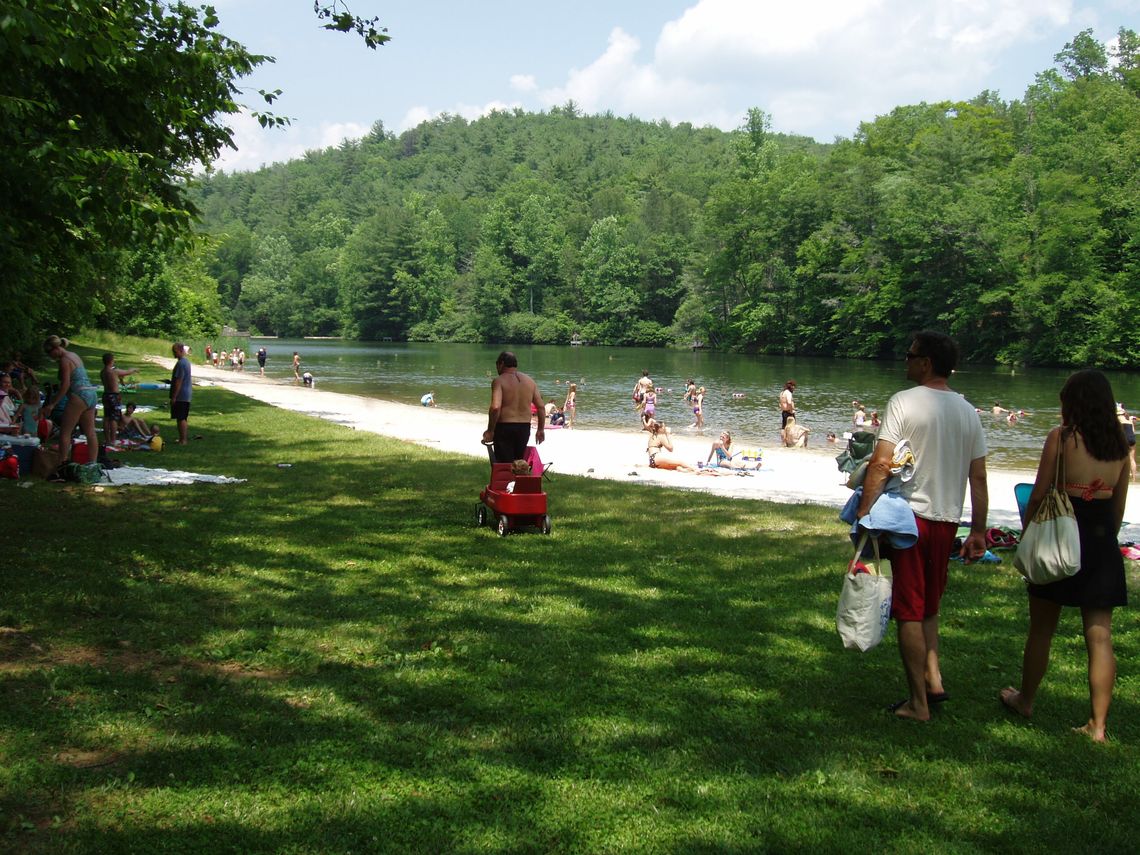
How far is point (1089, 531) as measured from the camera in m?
4.66

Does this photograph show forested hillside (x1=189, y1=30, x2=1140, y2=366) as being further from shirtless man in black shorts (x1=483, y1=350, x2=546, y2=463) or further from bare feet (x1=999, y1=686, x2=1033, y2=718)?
bare feet (x1=999, y1=686, x2=1033, y2=718)

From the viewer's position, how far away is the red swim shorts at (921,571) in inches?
187

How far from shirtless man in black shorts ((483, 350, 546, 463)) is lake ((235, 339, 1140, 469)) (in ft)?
59.9

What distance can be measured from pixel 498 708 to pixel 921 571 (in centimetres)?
216

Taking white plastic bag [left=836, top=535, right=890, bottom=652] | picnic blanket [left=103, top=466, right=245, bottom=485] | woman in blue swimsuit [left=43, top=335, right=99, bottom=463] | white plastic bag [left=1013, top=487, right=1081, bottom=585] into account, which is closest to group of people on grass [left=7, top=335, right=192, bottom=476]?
woman in blue swimsuit [left=43, top=335, right=99, bottom=463]

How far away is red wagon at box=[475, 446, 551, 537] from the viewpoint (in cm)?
901

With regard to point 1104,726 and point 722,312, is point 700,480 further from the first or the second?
point 722,312

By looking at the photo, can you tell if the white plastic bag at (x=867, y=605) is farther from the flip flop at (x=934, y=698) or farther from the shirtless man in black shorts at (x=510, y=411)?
the shirtless man in black shorts at (x=510, y=411)

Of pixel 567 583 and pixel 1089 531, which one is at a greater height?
pixel 1089 531

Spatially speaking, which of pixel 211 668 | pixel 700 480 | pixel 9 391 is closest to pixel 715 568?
pixel 211 668

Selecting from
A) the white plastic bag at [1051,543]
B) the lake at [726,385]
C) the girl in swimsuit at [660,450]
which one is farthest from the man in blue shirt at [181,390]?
the lake at [726,385]

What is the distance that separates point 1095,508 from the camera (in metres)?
4.67

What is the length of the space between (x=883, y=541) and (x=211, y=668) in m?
3.49

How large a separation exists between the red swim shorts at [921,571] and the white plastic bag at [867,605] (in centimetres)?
12
